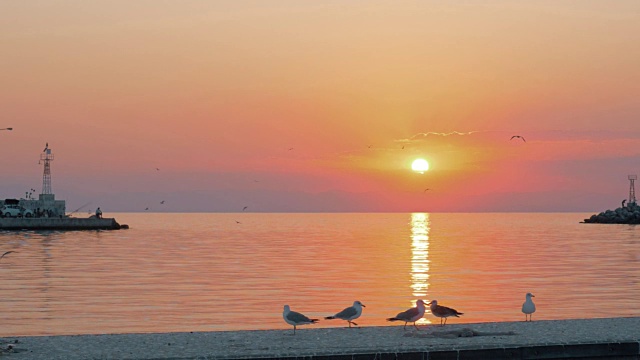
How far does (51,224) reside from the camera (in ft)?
574

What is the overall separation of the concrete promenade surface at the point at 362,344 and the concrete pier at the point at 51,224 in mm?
154625

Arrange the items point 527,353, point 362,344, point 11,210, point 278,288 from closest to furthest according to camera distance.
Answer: point 527,353 → point 362,344 → point 278,288 → point 11,210

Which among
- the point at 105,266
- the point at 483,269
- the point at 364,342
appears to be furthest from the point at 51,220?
the point at 364,342

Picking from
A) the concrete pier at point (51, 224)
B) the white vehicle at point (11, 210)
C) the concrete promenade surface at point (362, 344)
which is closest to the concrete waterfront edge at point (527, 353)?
the concrete promenade surface at point (362, 344)

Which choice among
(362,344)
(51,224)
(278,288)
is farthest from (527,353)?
(51,224)

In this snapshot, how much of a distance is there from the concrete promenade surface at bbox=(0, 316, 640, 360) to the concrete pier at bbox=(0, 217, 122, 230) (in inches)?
6088

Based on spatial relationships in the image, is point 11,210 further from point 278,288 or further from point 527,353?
point 527,353

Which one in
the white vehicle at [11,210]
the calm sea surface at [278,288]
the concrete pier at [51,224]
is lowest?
the calm sea surface at [278,288]

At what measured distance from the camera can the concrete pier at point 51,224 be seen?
171000 mm

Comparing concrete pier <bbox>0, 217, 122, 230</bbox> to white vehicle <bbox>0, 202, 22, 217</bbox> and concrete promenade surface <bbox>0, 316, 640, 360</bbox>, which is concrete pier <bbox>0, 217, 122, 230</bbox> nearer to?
white vehicle <bbox>0, 202, 22, 217</bbox>

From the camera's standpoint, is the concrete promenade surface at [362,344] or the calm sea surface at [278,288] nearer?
the concrete promenade surface at [362,344]

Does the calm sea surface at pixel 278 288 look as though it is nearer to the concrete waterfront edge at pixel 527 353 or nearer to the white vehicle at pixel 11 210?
the concrete waterfront edge at pixel 527 353

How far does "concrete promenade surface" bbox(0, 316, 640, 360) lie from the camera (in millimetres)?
20516

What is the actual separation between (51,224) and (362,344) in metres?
161
